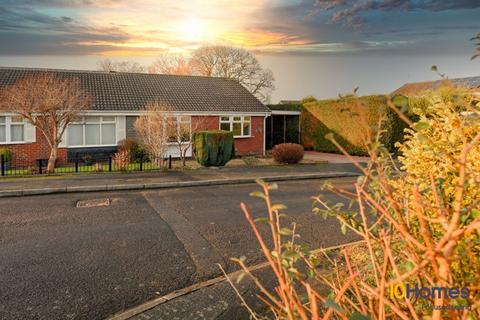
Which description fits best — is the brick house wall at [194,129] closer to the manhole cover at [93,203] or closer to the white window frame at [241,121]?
the white window frame at [241,121]

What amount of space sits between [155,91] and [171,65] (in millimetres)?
25776

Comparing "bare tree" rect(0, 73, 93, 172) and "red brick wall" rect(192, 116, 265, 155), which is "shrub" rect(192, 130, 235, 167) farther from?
"bare tree" rect(0, 73, 93, 172)

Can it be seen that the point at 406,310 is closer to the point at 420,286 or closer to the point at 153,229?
the point at 420,286

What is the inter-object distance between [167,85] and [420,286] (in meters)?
25.9

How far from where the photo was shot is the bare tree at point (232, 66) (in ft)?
149

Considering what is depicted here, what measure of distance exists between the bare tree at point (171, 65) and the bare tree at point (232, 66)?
1.23 m

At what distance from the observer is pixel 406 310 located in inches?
84.2

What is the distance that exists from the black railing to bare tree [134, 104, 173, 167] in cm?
34

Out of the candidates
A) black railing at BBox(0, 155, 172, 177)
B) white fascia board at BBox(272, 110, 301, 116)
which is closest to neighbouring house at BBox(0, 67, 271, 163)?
black railing at BBox(0, 155, 172, 177)

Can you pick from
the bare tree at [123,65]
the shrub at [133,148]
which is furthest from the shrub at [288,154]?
the bare tree at [123,65]

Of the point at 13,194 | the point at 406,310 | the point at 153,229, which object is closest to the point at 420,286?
the point at 406,310

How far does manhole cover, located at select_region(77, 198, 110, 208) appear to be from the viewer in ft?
34.8

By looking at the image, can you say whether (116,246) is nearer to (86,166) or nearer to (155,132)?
(155,132)

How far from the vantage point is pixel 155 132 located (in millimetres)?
18172
